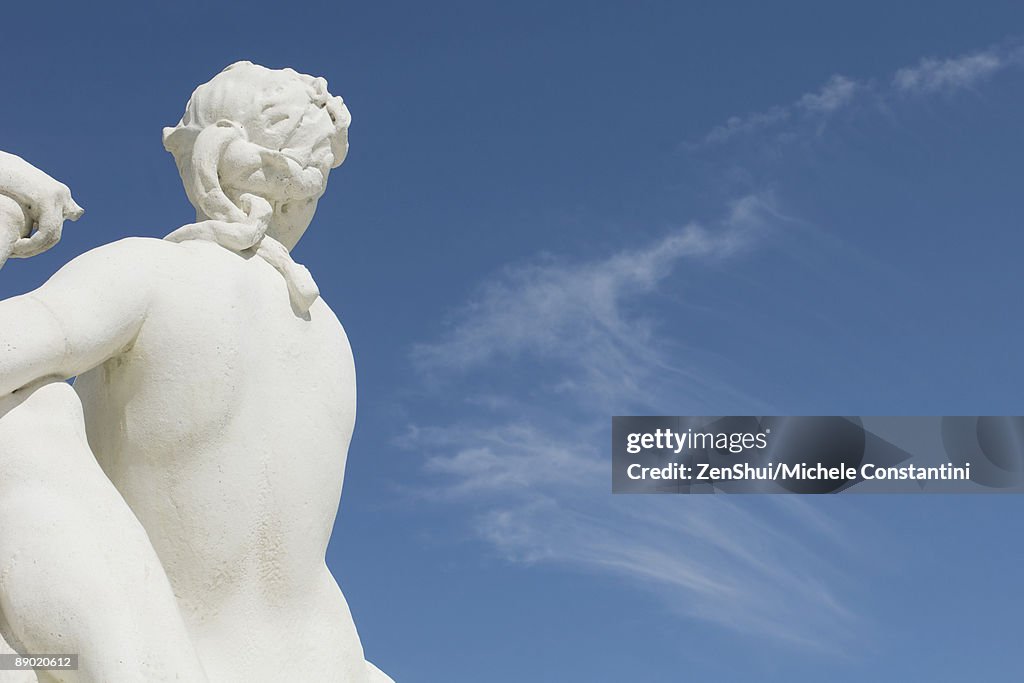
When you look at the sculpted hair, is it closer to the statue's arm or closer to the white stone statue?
the white stone statue

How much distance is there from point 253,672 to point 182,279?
59.6 inches

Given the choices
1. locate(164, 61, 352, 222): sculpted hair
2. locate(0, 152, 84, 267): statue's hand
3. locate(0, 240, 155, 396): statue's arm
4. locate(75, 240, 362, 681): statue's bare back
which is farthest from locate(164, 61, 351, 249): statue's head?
locate(0, 152, 84, 267): statue's hand

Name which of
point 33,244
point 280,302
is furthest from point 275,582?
point 33,244

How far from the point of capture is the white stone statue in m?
4.35

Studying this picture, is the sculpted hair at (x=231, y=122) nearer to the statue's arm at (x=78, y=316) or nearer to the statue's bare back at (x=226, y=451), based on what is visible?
the statue's bare back at (x=226, y=451)

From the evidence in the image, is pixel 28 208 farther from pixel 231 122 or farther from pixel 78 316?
pixel 231 122

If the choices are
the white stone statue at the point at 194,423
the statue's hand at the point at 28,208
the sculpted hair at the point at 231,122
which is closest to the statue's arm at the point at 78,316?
the white stone statue at the point at 194,423

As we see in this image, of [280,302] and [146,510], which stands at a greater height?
[280,302]

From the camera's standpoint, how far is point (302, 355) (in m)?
5.39

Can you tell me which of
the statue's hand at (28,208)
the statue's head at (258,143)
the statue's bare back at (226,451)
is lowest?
the statue's bare back at (226,451)

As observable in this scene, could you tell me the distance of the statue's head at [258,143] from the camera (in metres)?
5.41

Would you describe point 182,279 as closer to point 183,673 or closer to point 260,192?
point 260,192

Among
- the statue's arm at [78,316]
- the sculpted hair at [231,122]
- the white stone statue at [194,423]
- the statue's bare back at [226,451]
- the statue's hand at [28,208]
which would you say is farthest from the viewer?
the sculpted hair at [231,122]

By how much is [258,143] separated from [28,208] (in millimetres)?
1028
